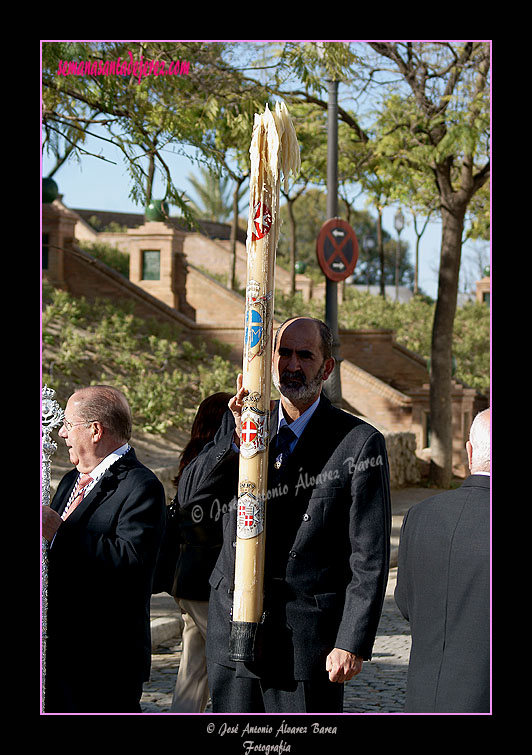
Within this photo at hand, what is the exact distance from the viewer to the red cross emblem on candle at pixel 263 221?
372cm

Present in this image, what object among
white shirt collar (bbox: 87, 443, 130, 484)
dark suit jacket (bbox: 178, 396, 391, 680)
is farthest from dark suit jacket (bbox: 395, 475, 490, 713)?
white shirt collar (bbox: 87, 443, 130, 484)

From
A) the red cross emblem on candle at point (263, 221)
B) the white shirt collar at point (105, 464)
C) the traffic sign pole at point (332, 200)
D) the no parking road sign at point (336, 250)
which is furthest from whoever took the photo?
the no parking road sign at point (336, 250)

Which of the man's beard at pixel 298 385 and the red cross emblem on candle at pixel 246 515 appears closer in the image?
the red cross emblem on candle at pixel 246 515

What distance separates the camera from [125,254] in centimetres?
2889

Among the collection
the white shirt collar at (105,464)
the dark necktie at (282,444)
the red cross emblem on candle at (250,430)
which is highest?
the red cross emblem on candle at (250,430)

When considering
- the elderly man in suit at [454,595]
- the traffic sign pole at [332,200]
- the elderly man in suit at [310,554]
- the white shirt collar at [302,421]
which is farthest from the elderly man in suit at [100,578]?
the traffic sign pole at [332,200]

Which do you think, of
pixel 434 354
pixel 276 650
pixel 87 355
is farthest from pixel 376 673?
pixel 434 354

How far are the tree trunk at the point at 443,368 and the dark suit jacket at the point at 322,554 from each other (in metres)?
14.3

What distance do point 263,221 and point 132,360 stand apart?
12743 millimetres

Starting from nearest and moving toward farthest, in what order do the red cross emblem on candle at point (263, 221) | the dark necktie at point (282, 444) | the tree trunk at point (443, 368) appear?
the red cross emblem on candle at point (263, 221), the dark necktie at point (282, 444), the tree trunk at point (443, 368)

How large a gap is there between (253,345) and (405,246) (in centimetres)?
8190

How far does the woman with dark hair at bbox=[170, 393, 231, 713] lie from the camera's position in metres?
4.82

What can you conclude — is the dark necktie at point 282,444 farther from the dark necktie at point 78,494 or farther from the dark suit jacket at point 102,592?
the dark necktie at point 78,494

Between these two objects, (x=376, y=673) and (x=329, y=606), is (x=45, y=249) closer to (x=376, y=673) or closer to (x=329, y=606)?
(x=376, y=673)
